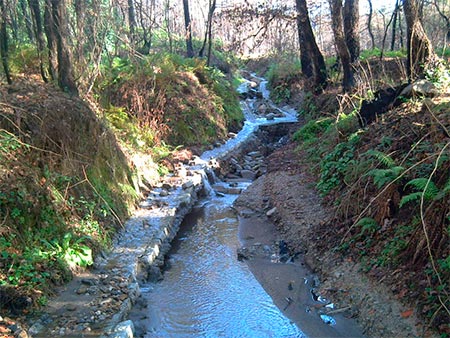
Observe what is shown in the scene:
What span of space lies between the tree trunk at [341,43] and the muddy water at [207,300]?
273 inches

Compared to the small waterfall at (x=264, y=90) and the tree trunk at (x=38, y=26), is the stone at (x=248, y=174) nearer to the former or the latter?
the tree trunk at (x=38, y=26)

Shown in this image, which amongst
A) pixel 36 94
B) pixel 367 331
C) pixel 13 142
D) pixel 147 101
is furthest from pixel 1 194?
pixel 147 101

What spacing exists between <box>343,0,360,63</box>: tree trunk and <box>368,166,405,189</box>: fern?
8.83m

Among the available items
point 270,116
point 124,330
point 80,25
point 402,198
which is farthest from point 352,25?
point 124,330

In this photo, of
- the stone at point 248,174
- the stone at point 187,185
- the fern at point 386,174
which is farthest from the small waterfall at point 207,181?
the fern at point 386,174

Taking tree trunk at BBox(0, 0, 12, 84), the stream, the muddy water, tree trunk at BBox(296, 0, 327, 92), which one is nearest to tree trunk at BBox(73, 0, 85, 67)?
tree trunk at BBox(0, 0, 12, 84)

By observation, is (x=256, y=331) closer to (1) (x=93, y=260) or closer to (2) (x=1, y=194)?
(1) (x=93, y=260)

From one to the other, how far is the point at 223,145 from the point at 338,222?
8.11 metres

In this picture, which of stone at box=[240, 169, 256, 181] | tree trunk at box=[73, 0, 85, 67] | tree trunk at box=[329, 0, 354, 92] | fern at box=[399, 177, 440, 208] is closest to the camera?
fern at box=[399, 177, 440, 208]

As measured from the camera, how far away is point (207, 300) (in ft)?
19.6

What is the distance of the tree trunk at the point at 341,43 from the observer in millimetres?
11844

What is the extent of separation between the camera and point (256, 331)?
5.23 m

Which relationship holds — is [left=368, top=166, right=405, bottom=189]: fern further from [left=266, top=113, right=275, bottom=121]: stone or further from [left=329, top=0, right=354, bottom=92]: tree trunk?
[left=266, top=113, right=275, bottom=121]: stone

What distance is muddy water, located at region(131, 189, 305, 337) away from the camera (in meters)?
5.27
